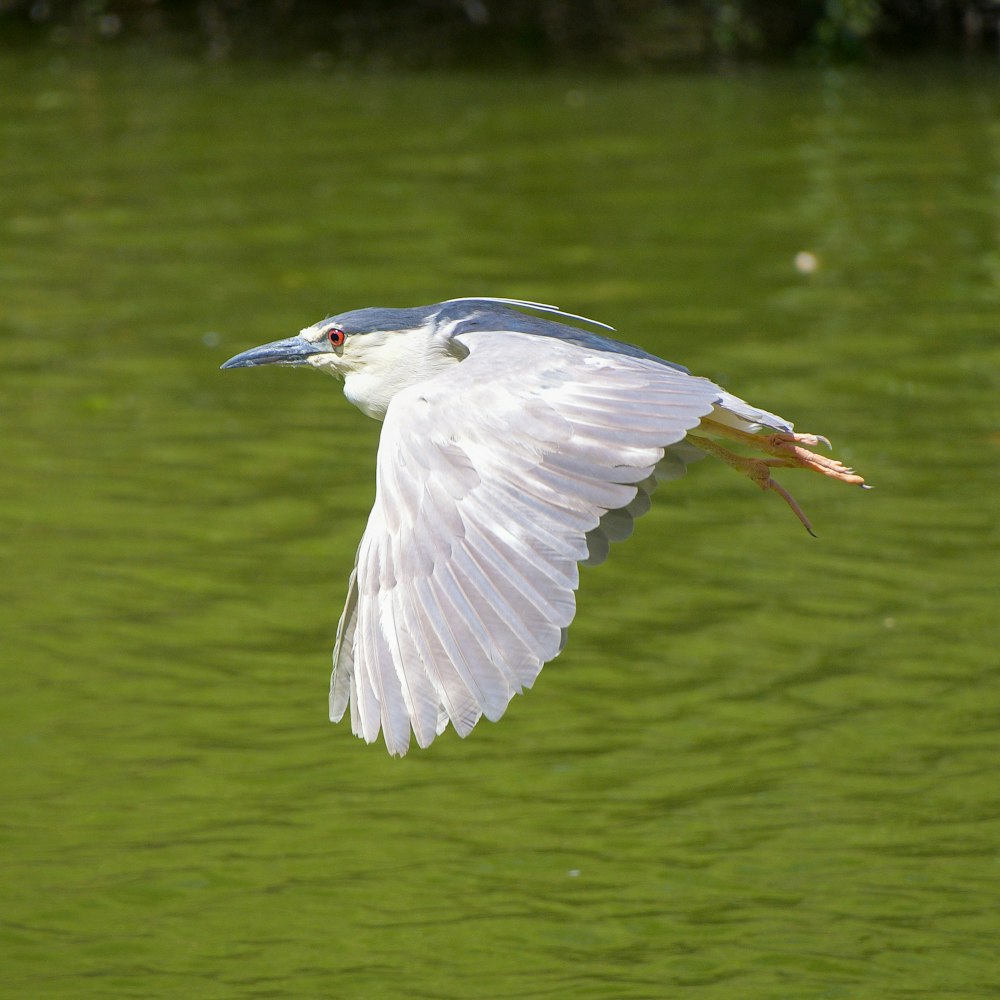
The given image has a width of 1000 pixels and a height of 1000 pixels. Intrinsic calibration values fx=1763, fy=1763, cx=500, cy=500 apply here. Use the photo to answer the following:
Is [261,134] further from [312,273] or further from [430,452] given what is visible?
[430,452]

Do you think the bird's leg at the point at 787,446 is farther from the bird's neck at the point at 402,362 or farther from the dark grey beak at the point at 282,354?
the dark grey beak at the point at 282,354

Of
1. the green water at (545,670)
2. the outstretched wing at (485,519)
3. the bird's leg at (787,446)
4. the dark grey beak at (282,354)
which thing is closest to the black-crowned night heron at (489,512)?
the outstretched wing at (485,519)

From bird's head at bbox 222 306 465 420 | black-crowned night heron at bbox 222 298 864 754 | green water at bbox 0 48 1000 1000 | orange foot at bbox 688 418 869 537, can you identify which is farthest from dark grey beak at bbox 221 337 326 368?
green water at bbox 0 48 1000 1000

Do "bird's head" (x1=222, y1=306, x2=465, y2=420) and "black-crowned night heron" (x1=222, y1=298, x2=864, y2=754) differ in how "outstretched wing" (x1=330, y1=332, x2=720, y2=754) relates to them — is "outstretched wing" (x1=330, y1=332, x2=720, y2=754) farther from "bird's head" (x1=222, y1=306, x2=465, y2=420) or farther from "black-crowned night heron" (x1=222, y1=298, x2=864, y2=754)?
"bird's head" (x1=222, y1=306, x2=465, y2=420)

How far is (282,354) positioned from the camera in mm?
4148

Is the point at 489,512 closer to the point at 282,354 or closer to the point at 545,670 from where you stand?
the point at 282,354

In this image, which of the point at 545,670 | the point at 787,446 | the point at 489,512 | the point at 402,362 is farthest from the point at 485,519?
the point at 545,670

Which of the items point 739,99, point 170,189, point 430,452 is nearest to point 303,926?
point 430,452

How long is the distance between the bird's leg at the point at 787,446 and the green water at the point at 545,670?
112 centimetres

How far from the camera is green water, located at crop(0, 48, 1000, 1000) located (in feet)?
13.9

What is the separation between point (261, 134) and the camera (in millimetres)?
13172

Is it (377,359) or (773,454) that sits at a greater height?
(377,359)

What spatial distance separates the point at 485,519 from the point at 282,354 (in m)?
1.17

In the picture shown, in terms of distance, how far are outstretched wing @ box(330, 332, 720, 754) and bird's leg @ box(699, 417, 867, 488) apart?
41 centimetres
